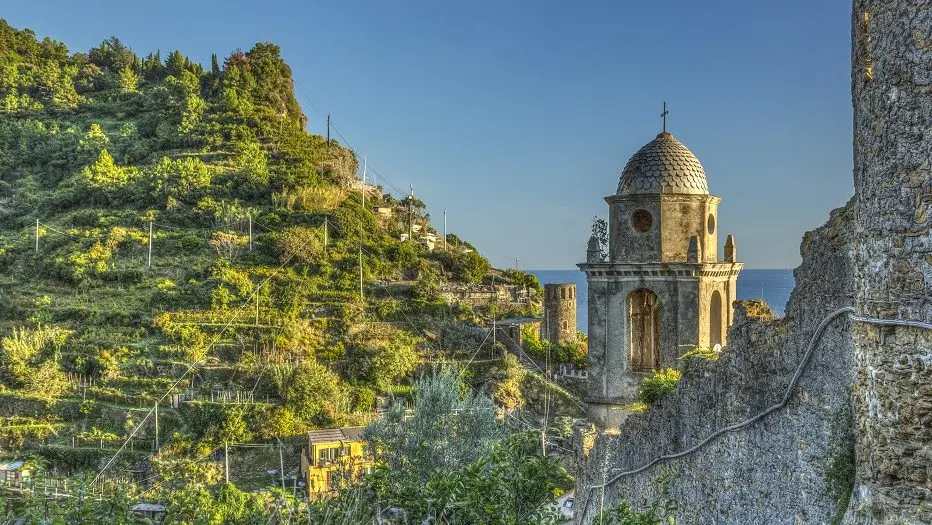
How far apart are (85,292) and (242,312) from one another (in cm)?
897

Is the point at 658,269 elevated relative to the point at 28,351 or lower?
elevated

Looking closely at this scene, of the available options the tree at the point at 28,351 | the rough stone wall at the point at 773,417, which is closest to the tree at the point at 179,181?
the tree at the point at 28,351

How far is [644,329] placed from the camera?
16500mm

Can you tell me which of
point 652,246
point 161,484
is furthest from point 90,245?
point 652,246

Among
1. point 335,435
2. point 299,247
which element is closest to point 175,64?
point 299,247

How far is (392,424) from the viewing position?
18297mm

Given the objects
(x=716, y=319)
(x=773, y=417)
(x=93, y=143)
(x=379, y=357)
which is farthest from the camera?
(x=93, y=143)

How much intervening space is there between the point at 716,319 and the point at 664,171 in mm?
3769

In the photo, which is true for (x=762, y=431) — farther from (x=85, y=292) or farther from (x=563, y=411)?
(x=85, y=292)

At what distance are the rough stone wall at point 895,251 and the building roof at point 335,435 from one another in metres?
18.6

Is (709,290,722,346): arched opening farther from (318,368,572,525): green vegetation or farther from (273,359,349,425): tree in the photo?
(273,359,349,425): tree

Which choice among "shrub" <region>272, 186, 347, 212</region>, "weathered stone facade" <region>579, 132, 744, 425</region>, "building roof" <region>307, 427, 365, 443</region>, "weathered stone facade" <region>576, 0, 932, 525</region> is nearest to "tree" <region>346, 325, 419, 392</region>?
"building roof" <region>307, 427, 365, 443</region>

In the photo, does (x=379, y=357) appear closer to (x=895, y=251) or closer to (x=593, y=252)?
(x=593, y=252)

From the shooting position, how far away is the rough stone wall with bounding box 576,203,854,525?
498cm
